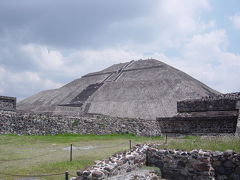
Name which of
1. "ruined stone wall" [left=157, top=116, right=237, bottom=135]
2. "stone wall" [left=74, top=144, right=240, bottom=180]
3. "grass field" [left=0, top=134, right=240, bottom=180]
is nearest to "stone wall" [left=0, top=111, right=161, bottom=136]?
"grass field" [left=0, top=134, right=240, bottom=180]

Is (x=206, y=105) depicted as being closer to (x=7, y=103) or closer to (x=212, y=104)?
(x=212, y=104)

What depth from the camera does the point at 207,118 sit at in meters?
17.7

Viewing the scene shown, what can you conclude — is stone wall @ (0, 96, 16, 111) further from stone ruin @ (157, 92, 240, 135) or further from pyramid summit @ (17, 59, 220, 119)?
stone ruin @ (157, 92, 240, 135)

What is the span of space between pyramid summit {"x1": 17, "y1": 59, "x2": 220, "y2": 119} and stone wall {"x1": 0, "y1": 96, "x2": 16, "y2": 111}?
898 centimetres

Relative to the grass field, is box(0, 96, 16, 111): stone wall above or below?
above

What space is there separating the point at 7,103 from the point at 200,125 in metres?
17.5

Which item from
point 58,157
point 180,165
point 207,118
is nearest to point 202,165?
point 180,165

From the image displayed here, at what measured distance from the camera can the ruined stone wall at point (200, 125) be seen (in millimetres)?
17219

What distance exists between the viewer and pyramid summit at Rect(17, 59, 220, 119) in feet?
124

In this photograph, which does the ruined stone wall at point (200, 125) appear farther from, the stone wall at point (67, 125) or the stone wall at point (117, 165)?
the stone wall at point (117, 165)

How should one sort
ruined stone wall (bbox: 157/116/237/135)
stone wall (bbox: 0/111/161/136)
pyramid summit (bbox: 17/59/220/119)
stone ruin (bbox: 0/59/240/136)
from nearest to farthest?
1. ruined stone wall (bbox: 157/116/237/135)
2. stone ruin (bbox: 0/59/240/136)
3. stone wall (bbox: 0/111/161/136)
4. pyramid summit (bbox: 17/59/220/119)

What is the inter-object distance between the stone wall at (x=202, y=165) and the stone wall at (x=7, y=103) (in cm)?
2174

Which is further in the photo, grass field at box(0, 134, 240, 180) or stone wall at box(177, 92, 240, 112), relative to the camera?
stone wall at box(177, 92, 240, 112)

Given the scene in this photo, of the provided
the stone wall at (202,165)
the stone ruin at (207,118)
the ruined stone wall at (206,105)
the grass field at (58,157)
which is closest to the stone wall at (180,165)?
the stone wall at (202,165)
